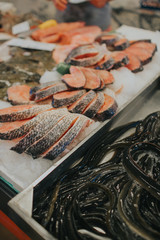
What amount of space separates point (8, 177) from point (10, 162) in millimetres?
150

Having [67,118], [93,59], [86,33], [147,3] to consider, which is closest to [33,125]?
[67,118]

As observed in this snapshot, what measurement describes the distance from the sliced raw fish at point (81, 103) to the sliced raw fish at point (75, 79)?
16 centimetres

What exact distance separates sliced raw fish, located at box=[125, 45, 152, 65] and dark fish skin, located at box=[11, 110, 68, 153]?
5.38ft

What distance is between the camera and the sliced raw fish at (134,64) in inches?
106

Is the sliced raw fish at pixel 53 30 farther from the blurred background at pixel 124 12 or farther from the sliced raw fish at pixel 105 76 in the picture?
the sliced raw fish at pixel 105 76

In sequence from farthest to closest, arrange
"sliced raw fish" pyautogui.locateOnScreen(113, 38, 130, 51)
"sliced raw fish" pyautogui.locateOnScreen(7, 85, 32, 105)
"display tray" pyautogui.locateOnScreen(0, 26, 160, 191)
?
1. "sliced raw fish" pyautogui.locateOnScreen(113, 38, 130, 51)
2. "sliced raw fish" pyautogui.locateOnScreen(7, 85, 32, 105)
3. "display tray" pyautogui.locateOnScreen(0, 26, 160, 191)

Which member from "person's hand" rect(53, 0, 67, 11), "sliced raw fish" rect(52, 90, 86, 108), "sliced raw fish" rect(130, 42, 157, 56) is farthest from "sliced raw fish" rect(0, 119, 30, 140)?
"person's hand" rect(53, 0, 67, 11)

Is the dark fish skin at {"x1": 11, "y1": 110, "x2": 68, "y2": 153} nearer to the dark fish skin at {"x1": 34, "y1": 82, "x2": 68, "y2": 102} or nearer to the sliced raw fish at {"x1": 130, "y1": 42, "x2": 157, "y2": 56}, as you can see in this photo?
the dark fish skin at {"x1": 34, "y1": 82, "x2": 68, "y2": 102}

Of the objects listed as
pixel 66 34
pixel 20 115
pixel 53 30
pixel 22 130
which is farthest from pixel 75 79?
pixel 53 30

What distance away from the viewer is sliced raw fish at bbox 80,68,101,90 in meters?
2.14

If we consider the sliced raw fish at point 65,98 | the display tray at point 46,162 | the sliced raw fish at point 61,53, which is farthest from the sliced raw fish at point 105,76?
the sliced raw fish at point 61,53

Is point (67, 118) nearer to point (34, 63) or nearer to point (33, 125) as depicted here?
point (33, 125)

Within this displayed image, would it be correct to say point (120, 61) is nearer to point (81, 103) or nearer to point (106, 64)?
point (106, 64)

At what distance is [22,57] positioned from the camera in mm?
3137
